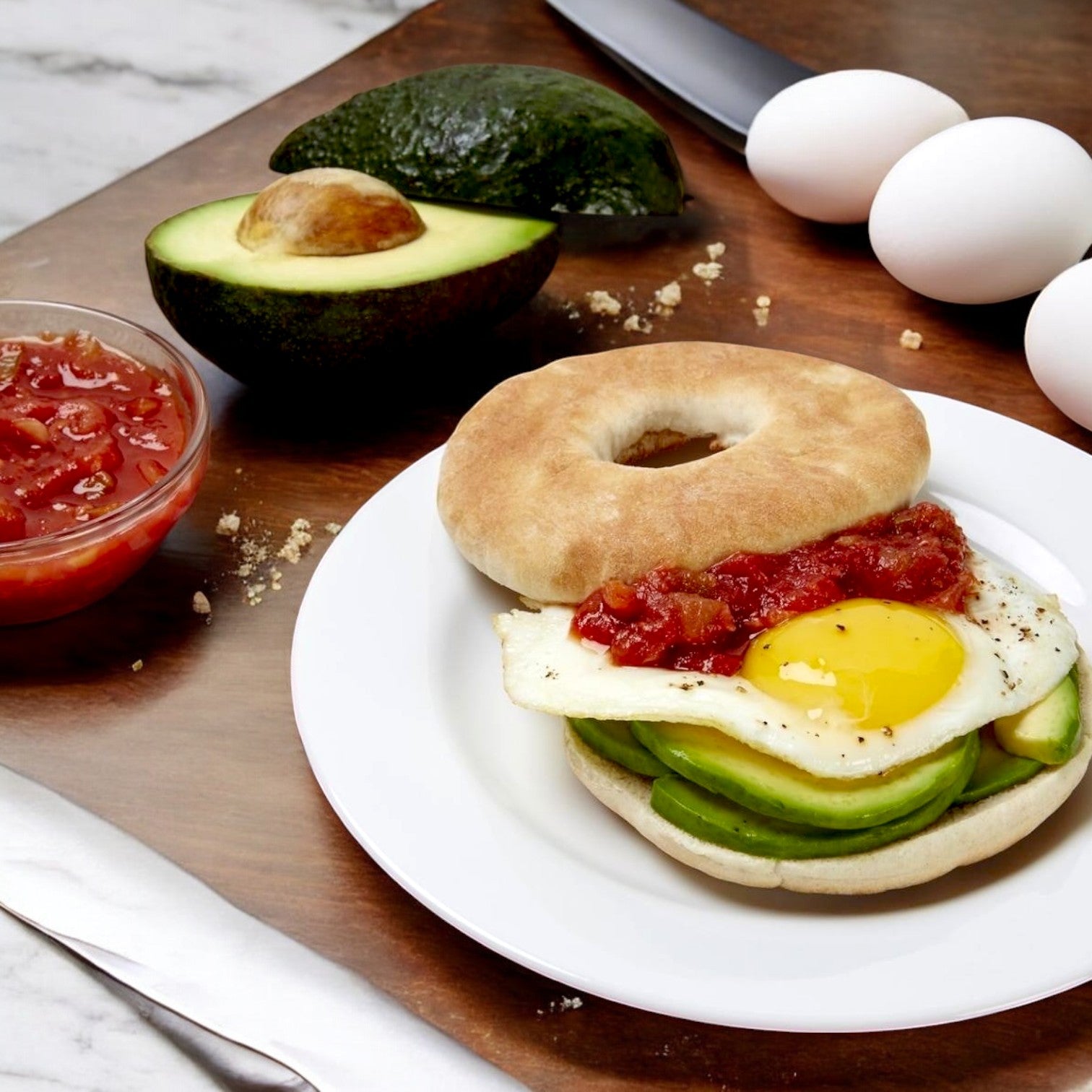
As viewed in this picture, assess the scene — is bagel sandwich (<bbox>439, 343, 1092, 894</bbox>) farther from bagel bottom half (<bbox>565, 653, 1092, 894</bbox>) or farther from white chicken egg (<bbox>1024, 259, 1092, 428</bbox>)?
white chicken egg (<bbox>1024, 259, 1092, 428</bbox>)

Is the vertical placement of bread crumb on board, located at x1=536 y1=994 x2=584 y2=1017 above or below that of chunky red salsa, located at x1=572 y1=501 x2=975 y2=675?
below

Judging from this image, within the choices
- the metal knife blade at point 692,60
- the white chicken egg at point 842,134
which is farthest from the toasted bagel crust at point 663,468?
the metal knife blade at point 692,60

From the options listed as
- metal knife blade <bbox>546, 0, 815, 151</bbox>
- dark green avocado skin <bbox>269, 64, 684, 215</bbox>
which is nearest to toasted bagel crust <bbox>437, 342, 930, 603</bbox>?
dark green avocado skin <bbox>269, 64, 684, 215</bbox>

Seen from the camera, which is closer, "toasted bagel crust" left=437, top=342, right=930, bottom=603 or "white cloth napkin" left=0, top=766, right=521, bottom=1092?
"white cloth napkin" left=0, top=766, right=521, bottom=1092

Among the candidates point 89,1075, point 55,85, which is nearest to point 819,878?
point 89,1075

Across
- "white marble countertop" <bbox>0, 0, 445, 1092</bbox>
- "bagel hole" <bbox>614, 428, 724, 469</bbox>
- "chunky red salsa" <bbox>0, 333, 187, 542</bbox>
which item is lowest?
"white marble countertop" <bbox>0, 0, 445, 1092</bbox>

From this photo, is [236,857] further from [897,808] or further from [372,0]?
[372,0]

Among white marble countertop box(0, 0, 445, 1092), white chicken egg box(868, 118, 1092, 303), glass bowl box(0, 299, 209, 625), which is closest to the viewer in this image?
glass bowl box(0, 299, 209, 625)

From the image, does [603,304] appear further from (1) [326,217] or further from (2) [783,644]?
(2) [783,644]

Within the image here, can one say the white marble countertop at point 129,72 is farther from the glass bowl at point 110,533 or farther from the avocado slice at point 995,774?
the avocado slice at point 995,774

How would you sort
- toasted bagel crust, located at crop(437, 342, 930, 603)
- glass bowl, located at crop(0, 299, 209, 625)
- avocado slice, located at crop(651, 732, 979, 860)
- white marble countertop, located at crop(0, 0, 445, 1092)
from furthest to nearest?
white marble countertop, located at crop(0, 0, 445, 1092) → glass bowl, located at crop(0, 299, 209, 625) → toasted bagel crust, located at crop(437, 342, 930, 603) → avocado slice, located at crop(651, 732, 979, 860)
